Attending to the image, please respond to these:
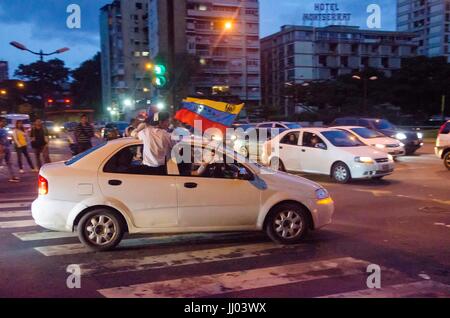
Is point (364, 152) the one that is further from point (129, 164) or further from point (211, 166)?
point (129, 164)

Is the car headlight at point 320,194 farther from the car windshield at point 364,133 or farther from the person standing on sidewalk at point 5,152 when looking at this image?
the car windshield at point 364,133

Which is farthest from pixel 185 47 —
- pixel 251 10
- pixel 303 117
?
pixel 303 117

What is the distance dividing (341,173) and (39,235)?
8422mm

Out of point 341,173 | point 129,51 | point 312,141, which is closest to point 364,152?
point 341,173

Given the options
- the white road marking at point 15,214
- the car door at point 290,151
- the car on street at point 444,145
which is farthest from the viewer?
the car on street at point 444,145

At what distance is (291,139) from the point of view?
578 inches

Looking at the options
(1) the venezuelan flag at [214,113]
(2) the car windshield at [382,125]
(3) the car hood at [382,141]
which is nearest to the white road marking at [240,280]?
(1) the venezuelan flag at [214,113]

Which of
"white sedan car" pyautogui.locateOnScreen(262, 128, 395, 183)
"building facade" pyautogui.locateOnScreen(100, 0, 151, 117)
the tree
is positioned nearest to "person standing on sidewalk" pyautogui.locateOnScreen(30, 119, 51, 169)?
"white sedan car" pyautogui.locateOnScreen(262, 128, 395, 183)

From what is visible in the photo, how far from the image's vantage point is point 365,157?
43.0ft

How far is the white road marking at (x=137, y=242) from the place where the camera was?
22.0ft

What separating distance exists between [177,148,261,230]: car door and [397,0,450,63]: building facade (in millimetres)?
116377

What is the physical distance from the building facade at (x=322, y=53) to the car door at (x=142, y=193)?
288ft

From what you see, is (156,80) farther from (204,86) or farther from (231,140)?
(204,86)
